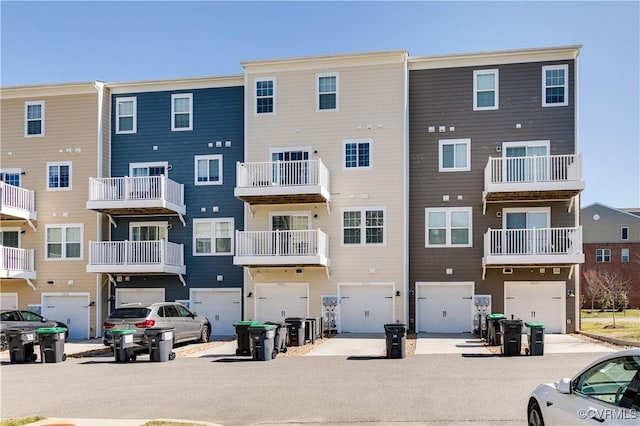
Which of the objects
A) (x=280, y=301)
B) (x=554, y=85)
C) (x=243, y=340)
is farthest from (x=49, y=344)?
(x=554, y=85)

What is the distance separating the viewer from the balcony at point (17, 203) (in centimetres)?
2348

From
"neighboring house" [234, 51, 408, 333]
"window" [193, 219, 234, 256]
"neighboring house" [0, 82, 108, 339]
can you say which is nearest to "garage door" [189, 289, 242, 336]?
"neighboring house" [234, 51, 408, 333]

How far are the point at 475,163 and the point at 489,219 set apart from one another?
2216 millimetres

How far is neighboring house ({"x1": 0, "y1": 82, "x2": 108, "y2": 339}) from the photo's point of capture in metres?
24.5

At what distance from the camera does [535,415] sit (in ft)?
22.7

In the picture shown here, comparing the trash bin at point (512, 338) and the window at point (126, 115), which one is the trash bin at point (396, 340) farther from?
the window at point (126, 115)

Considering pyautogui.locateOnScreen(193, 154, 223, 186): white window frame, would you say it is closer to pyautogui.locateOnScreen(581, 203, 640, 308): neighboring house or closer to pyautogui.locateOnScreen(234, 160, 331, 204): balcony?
pyautogui.locateOnScreen(234, 160, 331, 204): balcony

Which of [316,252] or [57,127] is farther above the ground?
[57,127]

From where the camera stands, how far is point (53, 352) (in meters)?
16.2

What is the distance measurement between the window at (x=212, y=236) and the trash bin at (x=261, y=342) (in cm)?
852

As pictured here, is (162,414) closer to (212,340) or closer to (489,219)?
(212,340)

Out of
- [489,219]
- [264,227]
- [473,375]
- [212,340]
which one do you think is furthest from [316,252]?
[473,375]

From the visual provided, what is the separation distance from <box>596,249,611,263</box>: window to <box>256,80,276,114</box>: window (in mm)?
33905

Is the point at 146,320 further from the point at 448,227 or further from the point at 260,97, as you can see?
the point at 448,227
